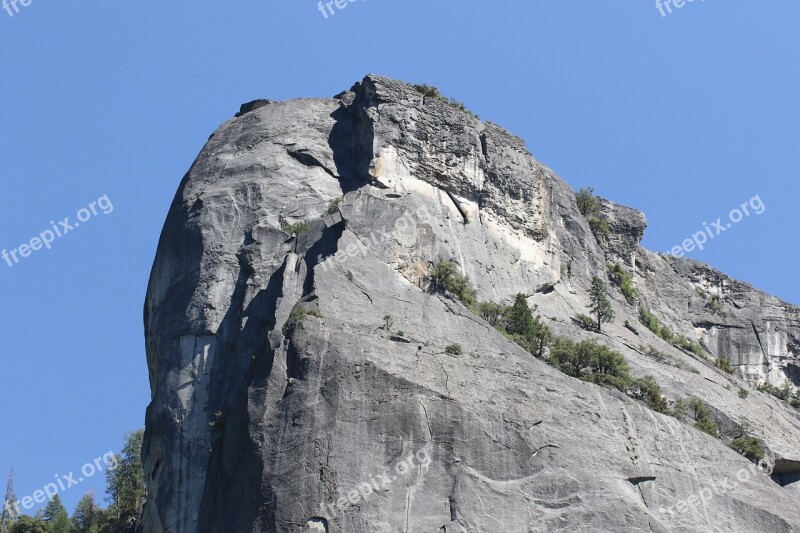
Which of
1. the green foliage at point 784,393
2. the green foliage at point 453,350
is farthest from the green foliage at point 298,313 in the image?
the green foliage at point 784,393

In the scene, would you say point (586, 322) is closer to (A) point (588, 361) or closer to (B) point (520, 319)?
(B) point (520, 319)

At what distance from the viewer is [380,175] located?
190 ft

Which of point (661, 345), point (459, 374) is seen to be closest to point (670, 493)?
point (459, 374)

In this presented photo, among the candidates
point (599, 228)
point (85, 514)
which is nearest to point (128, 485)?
point (85, 514)

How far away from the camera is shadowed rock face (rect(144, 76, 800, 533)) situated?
4409 cm

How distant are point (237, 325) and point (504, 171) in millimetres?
13987

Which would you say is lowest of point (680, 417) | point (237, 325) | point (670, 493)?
point (670, 493)

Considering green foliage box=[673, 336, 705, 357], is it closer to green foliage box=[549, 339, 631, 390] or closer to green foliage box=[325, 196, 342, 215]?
green foliage box=[549, 339, 631, 390]

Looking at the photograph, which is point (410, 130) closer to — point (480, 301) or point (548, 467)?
point (480, 301)

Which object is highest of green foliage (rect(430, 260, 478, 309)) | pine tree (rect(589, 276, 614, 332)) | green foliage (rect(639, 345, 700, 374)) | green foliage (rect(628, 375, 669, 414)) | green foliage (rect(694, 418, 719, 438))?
pine tree (rect(589, 276, 614, 332))

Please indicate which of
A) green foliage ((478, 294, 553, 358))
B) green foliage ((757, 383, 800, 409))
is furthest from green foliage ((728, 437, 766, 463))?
green foliage ((757, 383, 800, 409))

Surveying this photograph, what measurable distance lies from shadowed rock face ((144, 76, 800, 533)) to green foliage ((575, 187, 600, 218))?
100 inches

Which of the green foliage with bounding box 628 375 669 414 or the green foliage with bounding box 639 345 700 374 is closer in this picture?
the green foliage with bounding box 628 375 669 414

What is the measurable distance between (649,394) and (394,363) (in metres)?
10.4
